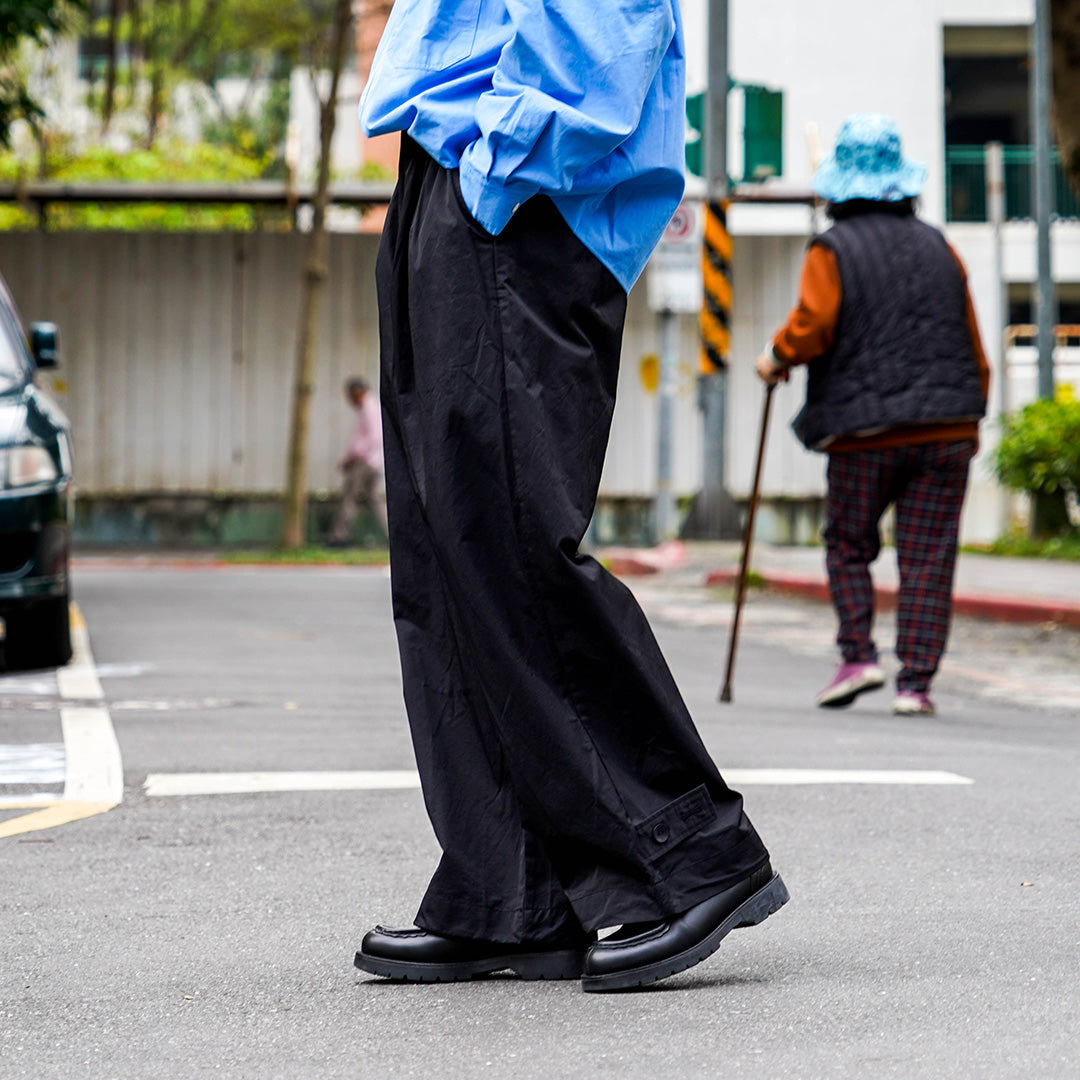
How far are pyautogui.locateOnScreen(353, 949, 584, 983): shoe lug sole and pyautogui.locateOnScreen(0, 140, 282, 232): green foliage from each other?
22.9 metres

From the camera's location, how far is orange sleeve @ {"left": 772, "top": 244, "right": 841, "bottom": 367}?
5.78m

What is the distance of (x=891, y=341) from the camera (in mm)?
5777

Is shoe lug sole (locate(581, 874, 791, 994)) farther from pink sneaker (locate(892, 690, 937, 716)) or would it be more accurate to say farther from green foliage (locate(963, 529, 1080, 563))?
green foliage (locate(963, 529, 1080, 563))

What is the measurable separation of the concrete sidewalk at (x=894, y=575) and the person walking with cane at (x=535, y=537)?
6454 millimetres

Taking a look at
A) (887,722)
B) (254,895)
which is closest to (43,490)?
(887,722)

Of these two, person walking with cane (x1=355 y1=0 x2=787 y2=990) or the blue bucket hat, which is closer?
person walking with cane (x1=355 y1=0 x2=787 y2=990)

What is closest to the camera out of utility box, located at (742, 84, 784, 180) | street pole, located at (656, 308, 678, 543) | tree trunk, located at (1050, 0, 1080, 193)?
tree trunk, located at (1050, 0, 1080, 193)

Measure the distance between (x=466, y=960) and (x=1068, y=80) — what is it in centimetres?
1069

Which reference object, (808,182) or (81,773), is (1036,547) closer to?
(808,182)

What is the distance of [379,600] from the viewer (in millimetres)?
10836

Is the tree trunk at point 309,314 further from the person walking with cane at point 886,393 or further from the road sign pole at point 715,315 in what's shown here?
the person walking with cane at point 886,393

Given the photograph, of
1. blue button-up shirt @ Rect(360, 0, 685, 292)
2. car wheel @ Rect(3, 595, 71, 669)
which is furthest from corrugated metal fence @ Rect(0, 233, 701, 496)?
blue button-up shirt @ Rect(360, 0, 685, 292)

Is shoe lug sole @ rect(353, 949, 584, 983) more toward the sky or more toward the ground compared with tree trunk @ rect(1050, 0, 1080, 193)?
more toward the ground

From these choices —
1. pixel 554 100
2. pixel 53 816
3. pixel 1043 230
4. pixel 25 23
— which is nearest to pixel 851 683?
pixel 53 816
